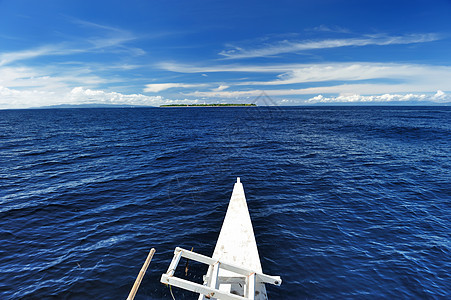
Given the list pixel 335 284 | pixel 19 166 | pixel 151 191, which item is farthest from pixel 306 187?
pixel 19 166

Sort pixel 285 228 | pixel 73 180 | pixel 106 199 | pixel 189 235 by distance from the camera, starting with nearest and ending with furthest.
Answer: pixel 189 235 < pixel 285 228 < pixel 106 199 < pixel 73 180

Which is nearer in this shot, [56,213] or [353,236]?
[353,236]

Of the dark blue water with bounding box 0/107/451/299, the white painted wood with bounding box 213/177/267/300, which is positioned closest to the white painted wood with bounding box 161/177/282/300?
the white painted wood with bounding box 213/177/267/300

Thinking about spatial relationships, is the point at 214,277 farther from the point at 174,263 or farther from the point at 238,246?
the point at 238,246

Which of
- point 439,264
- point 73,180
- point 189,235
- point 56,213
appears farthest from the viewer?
point 73,180

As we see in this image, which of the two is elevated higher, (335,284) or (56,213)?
(56,213)

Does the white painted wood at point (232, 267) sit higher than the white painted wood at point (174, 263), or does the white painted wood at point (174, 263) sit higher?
the white painted wood at point (174, 263)

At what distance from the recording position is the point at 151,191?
61.3 feet

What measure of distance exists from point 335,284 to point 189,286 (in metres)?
6.74

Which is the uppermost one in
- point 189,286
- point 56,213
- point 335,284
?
point 189,286

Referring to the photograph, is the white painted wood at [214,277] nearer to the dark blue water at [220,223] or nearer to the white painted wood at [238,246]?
the white painted wood at [238,246]

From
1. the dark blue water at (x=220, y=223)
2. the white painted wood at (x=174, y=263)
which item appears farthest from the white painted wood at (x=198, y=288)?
the dark blue water at (x=220, y=223)

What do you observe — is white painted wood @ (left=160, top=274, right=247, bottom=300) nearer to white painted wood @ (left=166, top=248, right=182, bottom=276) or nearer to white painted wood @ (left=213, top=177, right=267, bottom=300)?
white painted wood @ (left=166, top=248, right=182, bottom=276)

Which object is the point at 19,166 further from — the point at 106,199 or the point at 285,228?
the point at 285,228
